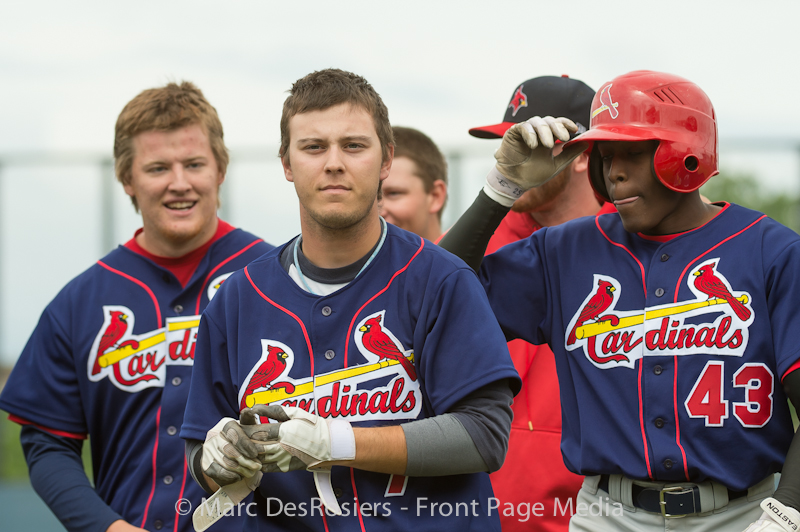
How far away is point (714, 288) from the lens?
261 cm

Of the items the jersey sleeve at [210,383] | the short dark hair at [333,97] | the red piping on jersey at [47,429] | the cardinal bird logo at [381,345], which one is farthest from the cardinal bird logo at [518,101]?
the red piping on jersey at [47,429]

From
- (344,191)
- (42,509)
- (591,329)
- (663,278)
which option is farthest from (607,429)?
(42,509)

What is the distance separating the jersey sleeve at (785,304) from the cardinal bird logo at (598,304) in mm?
506

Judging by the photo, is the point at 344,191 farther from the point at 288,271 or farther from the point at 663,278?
the point at 663,278

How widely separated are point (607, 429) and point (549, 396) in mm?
744

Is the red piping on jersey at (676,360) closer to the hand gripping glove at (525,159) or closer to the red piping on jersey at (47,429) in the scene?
the hand gripping glove at (525,159)

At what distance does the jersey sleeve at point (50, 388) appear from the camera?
3.36 m

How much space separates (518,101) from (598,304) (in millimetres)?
1305

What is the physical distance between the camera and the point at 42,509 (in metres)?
7.92

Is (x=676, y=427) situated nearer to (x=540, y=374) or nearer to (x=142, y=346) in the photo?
(x=540, y=374)

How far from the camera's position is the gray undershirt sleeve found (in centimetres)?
223

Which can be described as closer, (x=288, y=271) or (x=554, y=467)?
(x=288, y=271)

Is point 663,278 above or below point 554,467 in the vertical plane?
above

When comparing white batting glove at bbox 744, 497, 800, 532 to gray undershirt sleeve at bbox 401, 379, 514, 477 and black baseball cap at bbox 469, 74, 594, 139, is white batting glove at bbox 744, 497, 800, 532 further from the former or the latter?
black baseball cap at bbox 469, 74, 594, 139
